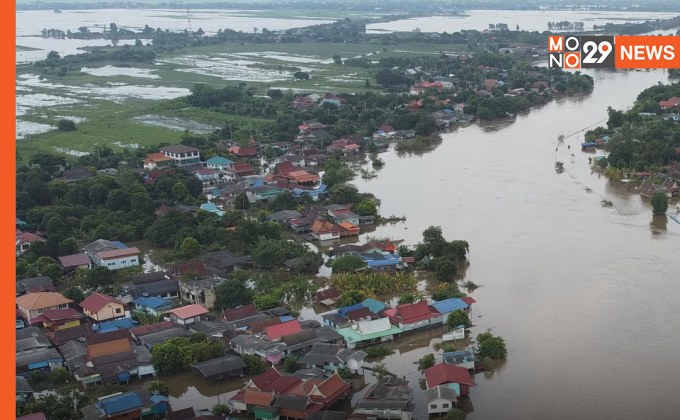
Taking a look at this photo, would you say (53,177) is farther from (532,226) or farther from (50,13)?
(50,13)

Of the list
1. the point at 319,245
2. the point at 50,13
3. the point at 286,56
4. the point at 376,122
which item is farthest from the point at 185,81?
the point at 50,13

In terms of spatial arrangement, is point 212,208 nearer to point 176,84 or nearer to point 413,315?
point 413,315

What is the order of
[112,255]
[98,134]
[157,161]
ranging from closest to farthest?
[112,255], [157,161], [98,134]

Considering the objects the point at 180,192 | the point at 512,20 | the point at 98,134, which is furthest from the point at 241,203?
the point at 512,20

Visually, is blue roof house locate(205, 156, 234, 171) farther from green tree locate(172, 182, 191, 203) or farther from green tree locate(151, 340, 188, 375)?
green tree locate(151, 340, 188, 375)

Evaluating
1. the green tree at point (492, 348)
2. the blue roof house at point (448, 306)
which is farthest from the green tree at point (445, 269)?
the green tree at point (492, 348)

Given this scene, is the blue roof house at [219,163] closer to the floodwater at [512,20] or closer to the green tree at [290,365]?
the green tree at [290,365]
